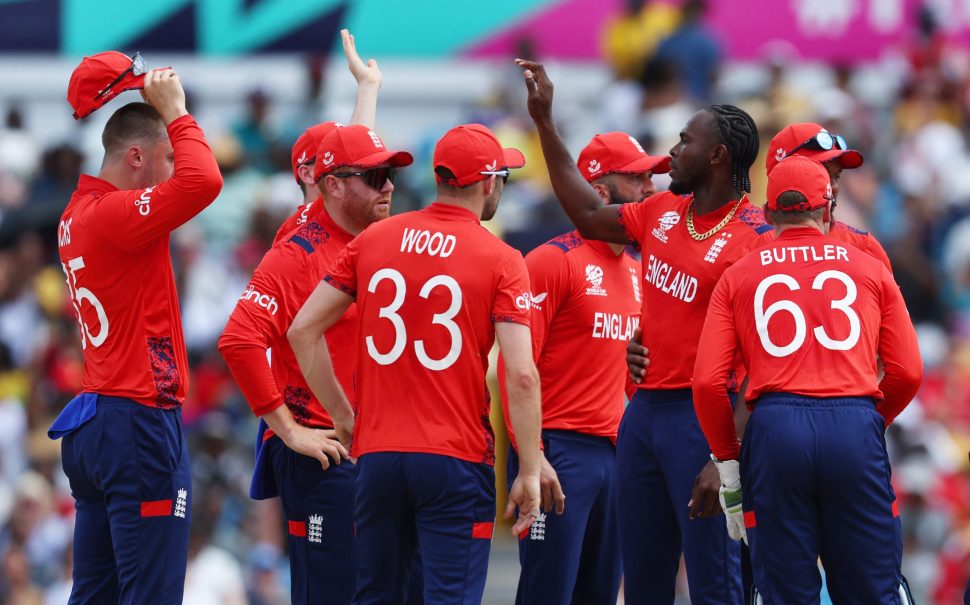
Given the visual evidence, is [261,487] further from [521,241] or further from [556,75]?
[556,75]

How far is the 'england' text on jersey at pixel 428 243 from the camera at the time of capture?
652 cm

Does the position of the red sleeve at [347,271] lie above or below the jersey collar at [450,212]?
below

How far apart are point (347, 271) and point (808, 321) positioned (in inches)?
74.3

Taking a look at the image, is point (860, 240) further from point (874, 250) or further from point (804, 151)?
point (804, 151)

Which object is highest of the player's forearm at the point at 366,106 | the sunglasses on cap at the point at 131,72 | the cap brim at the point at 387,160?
the player's forearm at the point at 366,106

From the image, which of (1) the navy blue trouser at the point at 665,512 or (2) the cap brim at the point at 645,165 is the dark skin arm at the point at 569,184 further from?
(1) the navy blue trouser at the point at 665,512

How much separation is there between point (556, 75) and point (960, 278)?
515 cm

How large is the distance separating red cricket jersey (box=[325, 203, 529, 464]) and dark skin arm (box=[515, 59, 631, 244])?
980mm

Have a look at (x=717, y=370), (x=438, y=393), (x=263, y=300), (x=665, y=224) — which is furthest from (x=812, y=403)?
(x=263, y=300)

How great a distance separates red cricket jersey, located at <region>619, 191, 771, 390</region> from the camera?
7.00 meters

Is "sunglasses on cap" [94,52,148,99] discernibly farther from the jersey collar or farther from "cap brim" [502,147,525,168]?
"cap brim" [502,147,525,168]

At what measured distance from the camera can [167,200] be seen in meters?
6.57

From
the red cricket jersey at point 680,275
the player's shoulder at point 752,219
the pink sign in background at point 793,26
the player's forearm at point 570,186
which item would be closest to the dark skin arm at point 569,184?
the player's forearm at point 570,186

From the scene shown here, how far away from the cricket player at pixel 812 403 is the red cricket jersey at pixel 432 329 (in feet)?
2.92
